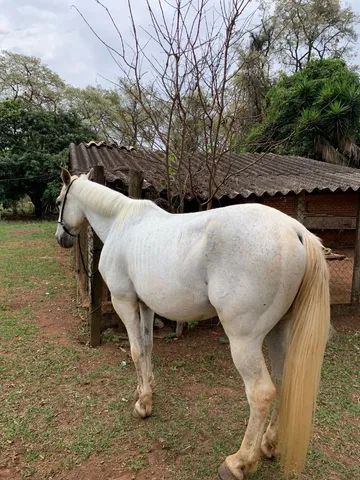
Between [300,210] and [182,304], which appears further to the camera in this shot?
[300,210]

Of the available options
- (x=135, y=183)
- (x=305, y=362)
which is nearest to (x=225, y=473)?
(x=305, y=362)

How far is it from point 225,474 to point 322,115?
11.9 meters

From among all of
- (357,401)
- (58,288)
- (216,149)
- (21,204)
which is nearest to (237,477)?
(357,401)

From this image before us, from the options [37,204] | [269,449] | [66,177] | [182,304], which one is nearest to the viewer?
[182,304]

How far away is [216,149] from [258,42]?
677 inches

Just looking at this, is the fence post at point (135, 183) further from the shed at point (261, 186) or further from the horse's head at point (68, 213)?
the horse's head at point (68, 213)

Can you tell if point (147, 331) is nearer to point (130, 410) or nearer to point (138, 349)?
point (138, 349)

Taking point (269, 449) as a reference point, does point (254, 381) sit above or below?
above

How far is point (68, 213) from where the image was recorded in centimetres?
317

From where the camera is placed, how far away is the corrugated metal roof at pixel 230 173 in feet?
14.7

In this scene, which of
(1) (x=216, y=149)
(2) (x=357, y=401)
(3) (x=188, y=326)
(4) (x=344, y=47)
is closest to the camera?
(2) (x=357, y=401)

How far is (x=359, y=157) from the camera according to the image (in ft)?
39.1

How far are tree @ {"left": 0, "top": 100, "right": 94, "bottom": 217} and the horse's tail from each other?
1728 centimetres

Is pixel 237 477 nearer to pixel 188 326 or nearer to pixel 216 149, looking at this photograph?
pixel 188 326
